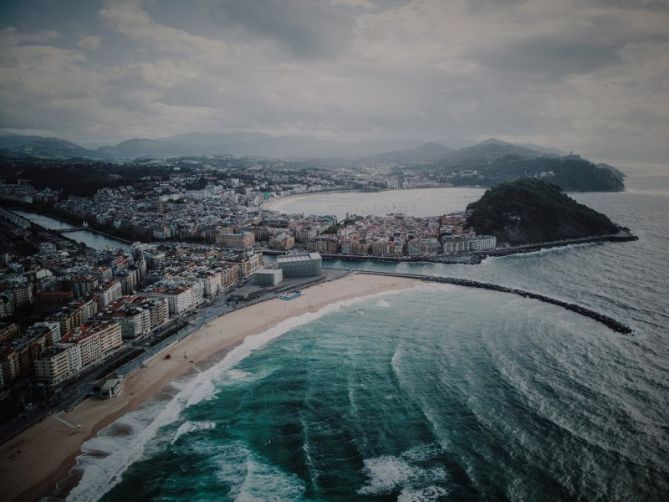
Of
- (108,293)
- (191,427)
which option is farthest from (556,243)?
(191,427)

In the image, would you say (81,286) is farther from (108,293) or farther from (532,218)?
(532,218)

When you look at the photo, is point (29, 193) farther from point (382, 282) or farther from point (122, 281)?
point (382, 282)

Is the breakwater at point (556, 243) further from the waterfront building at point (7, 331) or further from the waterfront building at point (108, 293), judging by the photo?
the waterfront building at point (7, 331)

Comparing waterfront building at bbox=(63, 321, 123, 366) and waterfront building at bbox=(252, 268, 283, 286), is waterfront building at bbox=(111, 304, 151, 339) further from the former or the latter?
waterfront building at bbox=(252, 268, 283, 286)

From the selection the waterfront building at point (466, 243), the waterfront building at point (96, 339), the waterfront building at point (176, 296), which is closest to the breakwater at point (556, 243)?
the waterfront building at point (466, 243)

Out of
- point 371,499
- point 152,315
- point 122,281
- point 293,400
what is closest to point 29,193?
point 122,281

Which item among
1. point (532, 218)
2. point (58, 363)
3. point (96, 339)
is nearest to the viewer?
point (58, 363)
